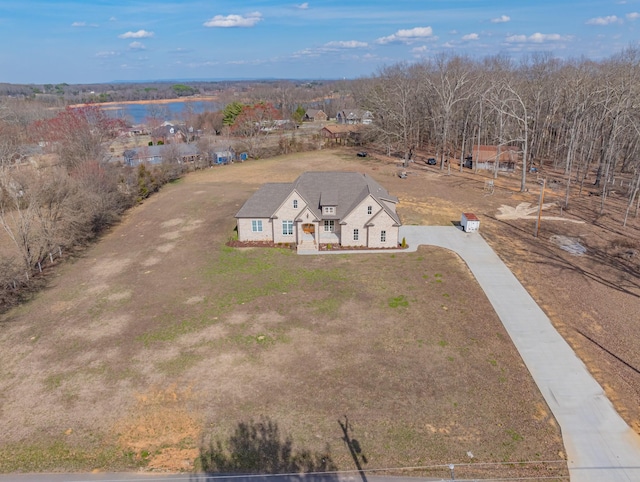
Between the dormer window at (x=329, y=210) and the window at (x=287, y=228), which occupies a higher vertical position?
the dormer window at (x=329, y=210)

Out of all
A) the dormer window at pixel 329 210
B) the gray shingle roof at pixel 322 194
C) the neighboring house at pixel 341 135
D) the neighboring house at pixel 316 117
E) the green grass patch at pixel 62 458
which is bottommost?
the green grass patch at pixel 62 458

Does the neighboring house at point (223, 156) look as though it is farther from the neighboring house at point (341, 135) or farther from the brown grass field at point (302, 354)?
the brown grass field at point (302, 354)

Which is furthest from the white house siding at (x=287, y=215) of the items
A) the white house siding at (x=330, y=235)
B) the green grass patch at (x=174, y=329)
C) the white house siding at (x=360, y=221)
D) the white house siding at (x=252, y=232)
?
the green grass patch at (x=174, y=329)

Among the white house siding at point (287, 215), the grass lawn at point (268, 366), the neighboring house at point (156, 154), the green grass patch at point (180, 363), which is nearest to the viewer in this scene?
the grass lawn at point (268, 366)

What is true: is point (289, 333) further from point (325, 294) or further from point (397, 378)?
point (397, 378)

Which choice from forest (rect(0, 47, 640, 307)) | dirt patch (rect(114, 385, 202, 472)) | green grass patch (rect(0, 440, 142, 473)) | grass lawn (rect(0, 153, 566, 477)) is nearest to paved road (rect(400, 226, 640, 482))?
grass lawn (rect(0, 153, 566, 477))

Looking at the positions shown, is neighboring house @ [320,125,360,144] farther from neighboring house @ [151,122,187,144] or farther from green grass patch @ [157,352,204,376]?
green grass patch @ [157,352,204,376]
